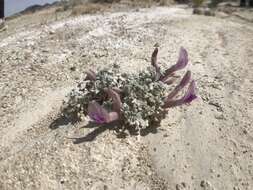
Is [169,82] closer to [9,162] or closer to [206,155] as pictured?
[206,155]

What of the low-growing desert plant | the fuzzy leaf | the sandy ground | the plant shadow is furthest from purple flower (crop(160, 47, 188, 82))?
the fuzzy leaf

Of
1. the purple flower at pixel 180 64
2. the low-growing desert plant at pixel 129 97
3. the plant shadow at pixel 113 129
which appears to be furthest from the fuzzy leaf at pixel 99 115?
the purple flower at pixel 180 64

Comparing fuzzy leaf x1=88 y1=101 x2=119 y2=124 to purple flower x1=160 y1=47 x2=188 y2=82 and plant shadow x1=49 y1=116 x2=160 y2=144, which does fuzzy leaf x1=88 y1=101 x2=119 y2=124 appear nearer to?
plant shadow x1=49 y1=116 x2=160 y2=144

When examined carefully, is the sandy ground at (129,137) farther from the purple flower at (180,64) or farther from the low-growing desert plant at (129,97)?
the purple flower at (180,64)

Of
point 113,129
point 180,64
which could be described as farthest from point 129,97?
point 180,64

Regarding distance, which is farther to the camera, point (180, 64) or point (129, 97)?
point (180, 64)

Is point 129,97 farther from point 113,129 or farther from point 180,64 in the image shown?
point 180,64
